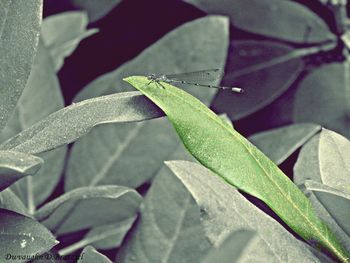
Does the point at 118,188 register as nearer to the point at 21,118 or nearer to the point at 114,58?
the point at 21,118

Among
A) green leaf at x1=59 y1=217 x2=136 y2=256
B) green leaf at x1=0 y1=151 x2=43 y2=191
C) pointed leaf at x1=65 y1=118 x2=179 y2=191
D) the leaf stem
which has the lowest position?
green leaf at x1=59 y1=217 x2=136 y2=256

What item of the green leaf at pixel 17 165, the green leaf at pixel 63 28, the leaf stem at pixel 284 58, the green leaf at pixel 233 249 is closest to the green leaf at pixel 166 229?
the green leaf at pixel 17 165

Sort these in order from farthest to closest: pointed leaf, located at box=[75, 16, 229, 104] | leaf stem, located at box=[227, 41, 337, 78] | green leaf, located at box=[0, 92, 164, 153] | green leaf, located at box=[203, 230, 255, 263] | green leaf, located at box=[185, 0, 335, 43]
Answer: leaf stem, located at box=[227, 41, 337, 78], green leaf, located at box=[185, 0, 335, 43], pointed leaf, located at box=[75, 16, 229, 104], green leaf, located at box=[0, 92, 164, 153], green leaf, located at box=[203, 230, 255, 263]

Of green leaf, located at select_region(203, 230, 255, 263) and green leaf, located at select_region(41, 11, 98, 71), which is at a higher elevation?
green leaf, located at select_region(203, 230, 255, 263)

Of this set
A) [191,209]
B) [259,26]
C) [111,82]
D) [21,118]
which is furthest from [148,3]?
[191,209]

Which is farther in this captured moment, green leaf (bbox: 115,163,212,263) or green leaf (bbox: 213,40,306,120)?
green leaf (bbox: 213,40,306,120)

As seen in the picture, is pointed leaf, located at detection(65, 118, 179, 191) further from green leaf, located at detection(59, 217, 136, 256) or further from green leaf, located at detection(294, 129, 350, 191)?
green leaf, located at detection(294, 129, 350, 191)

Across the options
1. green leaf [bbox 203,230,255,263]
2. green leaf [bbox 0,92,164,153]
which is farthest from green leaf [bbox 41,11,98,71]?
green leaf [bbox 203,230,255,263]

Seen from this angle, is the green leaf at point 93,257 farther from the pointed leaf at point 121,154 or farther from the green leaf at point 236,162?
the pointed leaf at point 121,154
